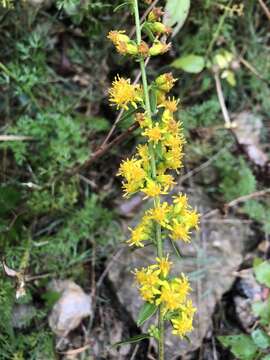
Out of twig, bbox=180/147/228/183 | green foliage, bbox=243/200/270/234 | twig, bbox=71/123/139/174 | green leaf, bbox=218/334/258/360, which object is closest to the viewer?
green leaf, bbox=218/334/258/360

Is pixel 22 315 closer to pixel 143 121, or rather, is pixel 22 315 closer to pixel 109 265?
pixel 109 265

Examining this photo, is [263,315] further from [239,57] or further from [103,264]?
[239,57]

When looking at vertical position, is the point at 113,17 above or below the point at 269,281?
above

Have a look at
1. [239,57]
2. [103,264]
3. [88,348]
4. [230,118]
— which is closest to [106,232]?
[103,264]

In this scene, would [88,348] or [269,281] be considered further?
[88,348]

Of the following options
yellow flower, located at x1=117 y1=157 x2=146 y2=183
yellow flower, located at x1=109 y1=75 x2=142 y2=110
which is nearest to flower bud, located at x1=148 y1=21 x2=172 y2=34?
yellow flower, located at x1=109 y1=75 x2=142 y2=110

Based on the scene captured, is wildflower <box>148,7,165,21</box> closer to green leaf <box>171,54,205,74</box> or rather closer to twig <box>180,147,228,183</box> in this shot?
green leaf <box>171,54,205,74</box>

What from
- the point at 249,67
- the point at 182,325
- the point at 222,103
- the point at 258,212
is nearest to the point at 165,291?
the point at 182,325
